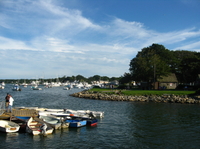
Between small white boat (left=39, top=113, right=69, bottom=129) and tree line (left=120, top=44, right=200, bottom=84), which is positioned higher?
tree line (left=120, top=44, right=200, bottom=84)

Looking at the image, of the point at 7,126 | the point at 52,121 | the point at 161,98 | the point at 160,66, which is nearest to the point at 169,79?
the point at 160,66

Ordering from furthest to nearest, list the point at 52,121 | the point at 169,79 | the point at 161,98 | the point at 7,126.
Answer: the point at 169,79, the point at 161,98, the point at 52,121, the point at 7,126

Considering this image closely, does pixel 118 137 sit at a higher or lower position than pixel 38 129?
lower

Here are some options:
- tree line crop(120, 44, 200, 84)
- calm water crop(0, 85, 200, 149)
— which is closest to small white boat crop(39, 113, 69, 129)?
calm water crop(0, 85, 200, 149)

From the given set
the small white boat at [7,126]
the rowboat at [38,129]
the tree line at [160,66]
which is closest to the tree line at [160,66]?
the tree line at [160,66]

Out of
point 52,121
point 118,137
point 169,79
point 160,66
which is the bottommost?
point 118,137

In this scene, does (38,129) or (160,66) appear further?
(160,66)

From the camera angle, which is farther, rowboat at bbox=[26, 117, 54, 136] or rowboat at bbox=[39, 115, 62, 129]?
rowboat at bbox=[39, 115, 62, 129]

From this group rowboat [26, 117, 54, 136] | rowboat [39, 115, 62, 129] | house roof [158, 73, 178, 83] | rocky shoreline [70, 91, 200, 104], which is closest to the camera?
rowboat [26, 117, 54, 136]

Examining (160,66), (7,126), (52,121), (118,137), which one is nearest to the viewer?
(118,137)

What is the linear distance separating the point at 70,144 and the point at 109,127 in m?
6.96

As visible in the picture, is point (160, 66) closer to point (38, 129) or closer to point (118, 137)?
point (118, 137)

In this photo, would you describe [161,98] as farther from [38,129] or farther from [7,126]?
[7,126]

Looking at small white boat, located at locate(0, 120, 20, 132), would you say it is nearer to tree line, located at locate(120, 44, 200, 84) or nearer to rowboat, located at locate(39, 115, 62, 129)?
rowboat, located at locate(39, 115, 62, 129)
